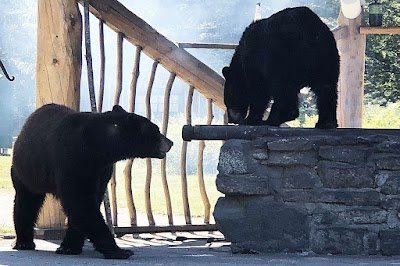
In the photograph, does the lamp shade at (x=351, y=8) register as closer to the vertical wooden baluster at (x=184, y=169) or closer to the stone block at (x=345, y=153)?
the vertical wooden baluster at (x=184, y=169)

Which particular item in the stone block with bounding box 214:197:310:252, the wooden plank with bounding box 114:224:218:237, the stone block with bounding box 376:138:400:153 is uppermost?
the stone block with bounding box 376:138:400:153

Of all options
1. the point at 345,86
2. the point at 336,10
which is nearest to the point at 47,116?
the point at 345,86

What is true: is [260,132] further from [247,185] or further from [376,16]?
[376,16]

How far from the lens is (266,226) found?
672 centimetres

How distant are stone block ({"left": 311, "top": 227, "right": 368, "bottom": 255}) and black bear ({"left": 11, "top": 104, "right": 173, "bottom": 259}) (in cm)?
127

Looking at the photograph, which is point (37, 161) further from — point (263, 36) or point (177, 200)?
point (177, 200)

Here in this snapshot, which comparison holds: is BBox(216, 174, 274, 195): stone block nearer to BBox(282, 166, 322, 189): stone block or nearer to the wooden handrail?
BBox(282, 166, 322, 189): stone block

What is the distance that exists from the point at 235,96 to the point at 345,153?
177cm

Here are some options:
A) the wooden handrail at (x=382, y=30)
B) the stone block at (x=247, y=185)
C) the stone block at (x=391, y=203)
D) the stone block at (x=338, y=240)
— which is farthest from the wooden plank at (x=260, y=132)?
the wooden handrail at (x=382, y=30)

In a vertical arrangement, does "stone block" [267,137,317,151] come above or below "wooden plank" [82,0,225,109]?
below

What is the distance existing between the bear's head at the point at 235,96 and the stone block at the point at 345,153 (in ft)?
4.93

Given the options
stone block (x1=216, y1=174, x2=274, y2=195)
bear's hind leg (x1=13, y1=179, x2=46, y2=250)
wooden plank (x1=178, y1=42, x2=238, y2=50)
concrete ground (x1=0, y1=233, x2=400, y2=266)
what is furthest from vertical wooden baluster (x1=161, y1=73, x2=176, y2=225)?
→ stone block (x1=216, y1=174, x2=274, y2=195)

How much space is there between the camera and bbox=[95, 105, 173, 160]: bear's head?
6723 millimetres

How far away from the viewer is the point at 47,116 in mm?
7113
